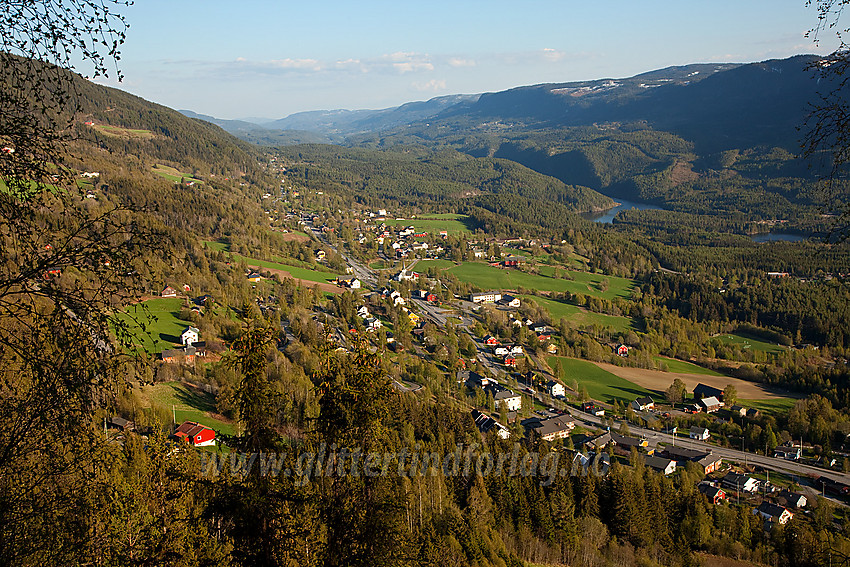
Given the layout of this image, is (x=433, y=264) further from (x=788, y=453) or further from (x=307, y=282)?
(x=788, y=453)

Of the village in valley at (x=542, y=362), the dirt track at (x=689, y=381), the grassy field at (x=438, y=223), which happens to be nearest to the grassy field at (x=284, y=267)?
the village in valley at (x=542, y=362)

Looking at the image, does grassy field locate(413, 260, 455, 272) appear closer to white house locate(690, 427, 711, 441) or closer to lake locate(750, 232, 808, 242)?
white house locate(690, 427, 711, 441)

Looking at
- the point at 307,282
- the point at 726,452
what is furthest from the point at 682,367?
the point at 307,282

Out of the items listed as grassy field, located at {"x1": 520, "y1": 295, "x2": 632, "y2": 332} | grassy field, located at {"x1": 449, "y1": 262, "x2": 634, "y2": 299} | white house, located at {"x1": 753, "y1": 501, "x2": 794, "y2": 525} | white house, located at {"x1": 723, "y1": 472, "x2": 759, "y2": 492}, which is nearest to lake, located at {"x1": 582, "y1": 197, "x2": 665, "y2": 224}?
grassy field, located at {"x1": 449, "y1": 262, "x2": 634, "y2": 299}

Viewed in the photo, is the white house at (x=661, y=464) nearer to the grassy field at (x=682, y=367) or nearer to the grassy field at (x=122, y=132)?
the grassy field at (x=682, y=367)

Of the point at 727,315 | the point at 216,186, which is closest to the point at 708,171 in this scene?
the point at 727,315
